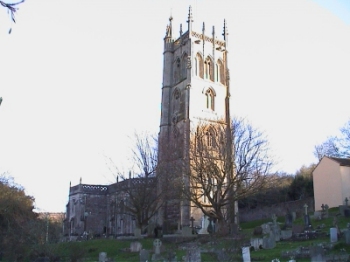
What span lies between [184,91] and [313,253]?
40.1 m

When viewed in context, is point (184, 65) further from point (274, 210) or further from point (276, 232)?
point (276, 232)

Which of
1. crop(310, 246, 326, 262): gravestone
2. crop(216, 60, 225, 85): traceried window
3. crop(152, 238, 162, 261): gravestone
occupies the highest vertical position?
crop(216, 60, 225, 85): traceried window

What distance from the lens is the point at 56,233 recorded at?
88.8ft

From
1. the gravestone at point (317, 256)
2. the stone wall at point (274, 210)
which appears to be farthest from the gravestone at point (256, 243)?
the stone wall at point (274, 210)

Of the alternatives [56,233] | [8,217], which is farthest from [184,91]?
[56,233]

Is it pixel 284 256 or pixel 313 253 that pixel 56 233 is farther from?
pixel 313 253

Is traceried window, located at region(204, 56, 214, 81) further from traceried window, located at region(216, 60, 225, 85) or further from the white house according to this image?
the white house

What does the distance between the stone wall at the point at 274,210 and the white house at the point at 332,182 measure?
2.33m

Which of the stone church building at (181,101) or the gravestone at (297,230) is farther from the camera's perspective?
the stone church building at (181,101)

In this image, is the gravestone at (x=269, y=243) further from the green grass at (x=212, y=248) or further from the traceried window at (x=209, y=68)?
the traceried window at (x=209, y=68)

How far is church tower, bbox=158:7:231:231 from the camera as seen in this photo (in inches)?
2032

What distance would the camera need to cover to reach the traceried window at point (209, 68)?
5584 cm

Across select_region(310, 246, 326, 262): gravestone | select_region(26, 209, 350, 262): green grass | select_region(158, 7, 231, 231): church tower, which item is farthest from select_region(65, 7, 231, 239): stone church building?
select_region(310, 246, 326, 262): gravestone

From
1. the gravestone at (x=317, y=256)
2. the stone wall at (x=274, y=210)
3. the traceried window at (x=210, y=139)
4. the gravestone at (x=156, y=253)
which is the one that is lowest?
the gravestone at (x=156, y=253)
